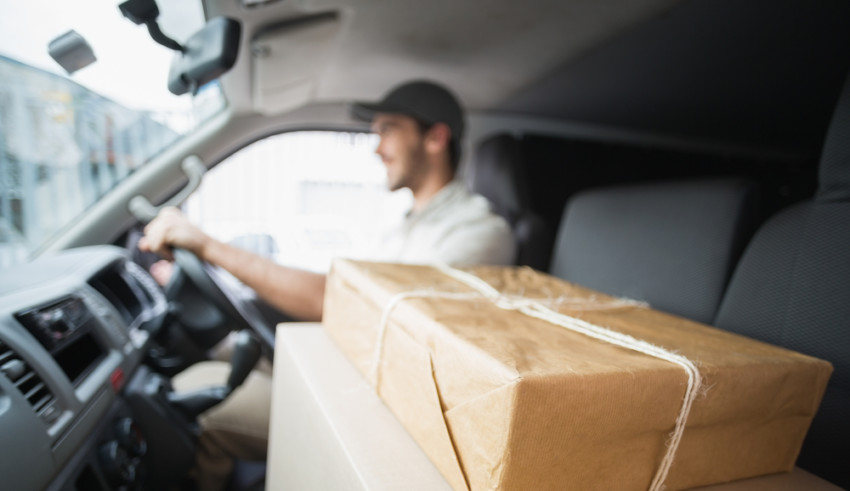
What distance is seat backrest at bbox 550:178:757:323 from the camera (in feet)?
3.01

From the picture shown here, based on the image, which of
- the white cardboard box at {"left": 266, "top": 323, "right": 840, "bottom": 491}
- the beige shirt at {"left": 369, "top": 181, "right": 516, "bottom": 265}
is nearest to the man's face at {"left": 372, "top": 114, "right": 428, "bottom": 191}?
the beige shirt at {"left": 369, "top": 181, "right": 516, "bottom": 265}

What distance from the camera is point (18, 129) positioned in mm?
873

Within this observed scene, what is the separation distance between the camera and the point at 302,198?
2973 mm

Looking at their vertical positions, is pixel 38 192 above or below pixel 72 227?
above

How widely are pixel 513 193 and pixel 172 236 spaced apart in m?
1.16

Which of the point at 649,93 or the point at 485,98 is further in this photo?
A: the point at 485,98

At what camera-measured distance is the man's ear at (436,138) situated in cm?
162

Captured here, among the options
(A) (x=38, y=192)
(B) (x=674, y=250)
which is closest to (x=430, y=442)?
(B) (x=674, y=250)

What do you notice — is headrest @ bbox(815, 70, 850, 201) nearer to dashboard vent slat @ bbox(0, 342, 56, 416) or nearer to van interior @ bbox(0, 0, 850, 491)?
van interior @ bbox(0, 0, 850, 491)

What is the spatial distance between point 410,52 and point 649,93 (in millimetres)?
973

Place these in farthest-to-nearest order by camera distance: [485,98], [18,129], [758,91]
A: [485,98] < [758,91] < [18,129]

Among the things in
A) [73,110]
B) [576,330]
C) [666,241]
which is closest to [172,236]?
[73,110]

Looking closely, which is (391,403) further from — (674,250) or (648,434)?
(674,250)

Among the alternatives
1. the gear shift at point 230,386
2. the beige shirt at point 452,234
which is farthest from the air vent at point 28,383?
the beige shirt at point 452,234
